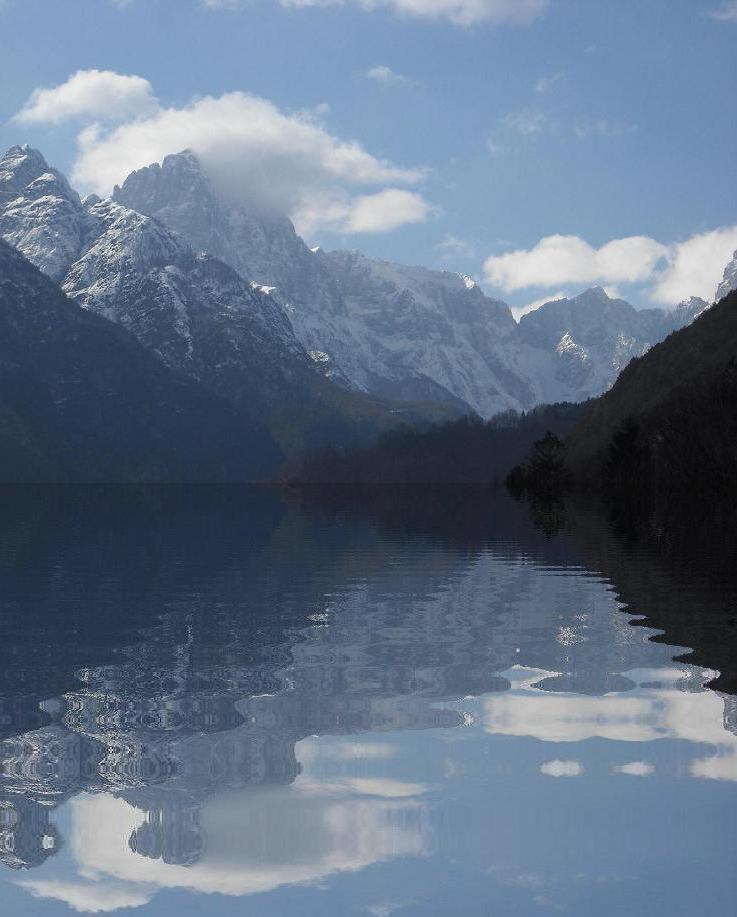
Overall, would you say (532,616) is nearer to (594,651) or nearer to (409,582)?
(594,651)

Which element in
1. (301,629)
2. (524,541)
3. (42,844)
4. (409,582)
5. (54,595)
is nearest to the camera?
(42,844)

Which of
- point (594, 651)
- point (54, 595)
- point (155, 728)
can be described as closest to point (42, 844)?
point (155, 728)

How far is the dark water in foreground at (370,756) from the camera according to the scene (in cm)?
1734

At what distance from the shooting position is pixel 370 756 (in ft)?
78.7

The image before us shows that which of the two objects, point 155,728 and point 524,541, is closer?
point 155,728

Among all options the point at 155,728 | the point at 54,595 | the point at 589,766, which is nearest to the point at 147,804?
the point at 155,728

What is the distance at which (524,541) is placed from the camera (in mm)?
96562

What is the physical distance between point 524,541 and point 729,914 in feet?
266

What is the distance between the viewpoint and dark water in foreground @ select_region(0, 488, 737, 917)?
17.3 meters

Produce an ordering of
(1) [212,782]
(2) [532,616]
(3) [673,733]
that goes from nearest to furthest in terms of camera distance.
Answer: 1. (1) [212,782]
2. (3) [673,733]
3. (2) [532,616]

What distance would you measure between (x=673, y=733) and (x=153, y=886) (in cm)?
1289

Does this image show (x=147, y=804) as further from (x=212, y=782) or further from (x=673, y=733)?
(x=673, y=733)

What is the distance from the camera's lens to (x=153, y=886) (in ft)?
57.2

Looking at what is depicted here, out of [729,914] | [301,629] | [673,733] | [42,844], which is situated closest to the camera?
[729,914]
